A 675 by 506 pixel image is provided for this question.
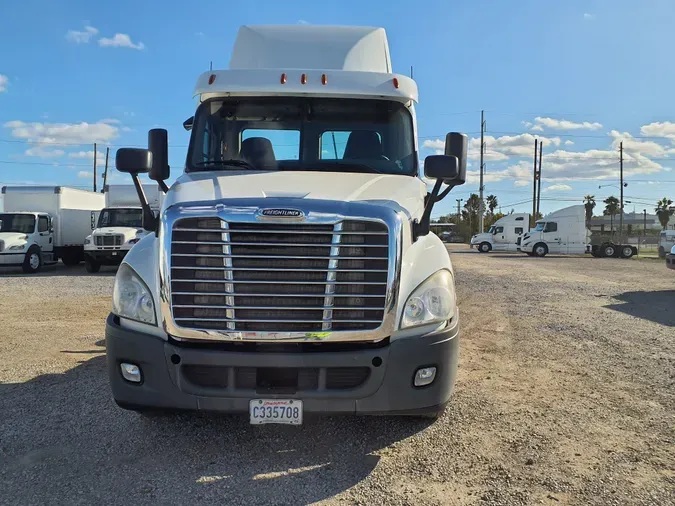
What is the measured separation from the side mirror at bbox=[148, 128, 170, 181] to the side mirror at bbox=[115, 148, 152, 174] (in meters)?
0.21

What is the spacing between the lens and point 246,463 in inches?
143

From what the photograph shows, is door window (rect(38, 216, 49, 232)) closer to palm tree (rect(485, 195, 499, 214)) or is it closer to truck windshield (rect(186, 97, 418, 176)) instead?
truck windshield (rect(186, 97, 418, 176))

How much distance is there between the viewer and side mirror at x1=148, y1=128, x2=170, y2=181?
15.4 feet

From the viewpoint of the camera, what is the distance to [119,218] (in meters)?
18.6

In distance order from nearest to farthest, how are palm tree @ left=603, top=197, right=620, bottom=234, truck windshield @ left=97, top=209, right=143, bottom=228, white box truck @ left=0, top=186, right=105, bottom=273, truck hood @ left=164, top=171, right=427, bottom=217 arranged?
truck hood @ left=164, top=171, right=427, bottom=217, truck windshield @ left=97, top=209, right=143, bottom=228, white box truck @ left=0, top=186, right=105, bottom=273, palm tree @ left=603, top=197, right=620, bottom=234

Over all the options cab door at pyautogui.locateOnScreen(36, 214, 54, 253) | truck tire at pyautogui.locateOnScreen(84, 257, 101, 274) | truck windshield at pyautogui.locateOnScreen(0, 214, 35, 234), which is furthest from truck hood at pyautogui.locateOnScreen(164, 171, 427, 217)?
cab door at pyautogui.locateOnScreen(36, 214, 54, 253)

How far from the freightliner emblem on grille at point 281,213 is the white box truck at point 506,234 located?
133 ft

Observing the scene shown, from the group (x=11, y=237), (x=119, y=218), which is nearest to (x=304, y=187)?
(x=119, y=218)

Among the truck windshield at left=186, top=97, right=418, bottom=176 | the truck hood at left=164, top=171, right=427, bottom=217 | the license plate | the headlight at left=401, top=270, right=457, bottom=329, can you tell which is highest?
the truck windshield at left=186, top=97, right=418, bottom=176

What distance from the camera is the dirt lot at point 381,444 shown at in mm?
3262

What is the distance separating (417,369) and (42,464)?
256cm

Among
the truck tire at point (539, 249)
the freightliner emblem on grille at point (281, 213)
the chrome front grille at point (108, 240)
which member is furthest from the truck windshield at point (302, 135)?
the truck tire at point (539, 249)

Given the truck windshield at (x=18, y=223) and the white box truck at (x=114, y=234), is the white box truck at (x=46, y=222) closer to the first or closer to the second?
the truck windshield at (x=18, y=223)

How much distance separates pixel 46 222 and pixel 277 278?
63.8 feet
